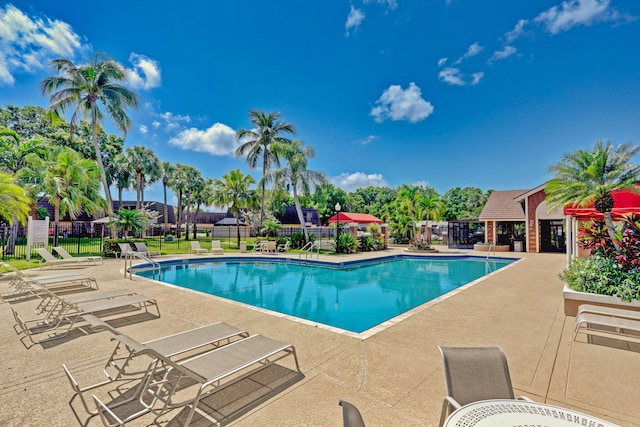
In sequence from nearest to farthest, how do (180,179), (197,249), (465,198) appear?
(197,249) → (180,179) → (465,198)

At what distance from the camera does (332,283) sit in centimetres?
1147

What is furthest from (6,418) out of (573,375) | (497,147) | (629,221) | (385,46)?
(497,147)

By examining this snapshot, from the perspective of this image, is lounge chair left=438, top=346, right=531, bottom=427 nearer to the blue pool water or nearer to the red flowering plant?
the blue pool water

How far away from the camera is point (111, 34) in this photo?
526 inches

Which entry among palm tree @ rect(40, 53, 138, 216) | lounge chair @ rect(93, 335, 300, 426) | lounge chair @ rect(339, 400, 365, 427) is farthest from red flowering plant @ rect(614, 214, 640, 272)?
palm tree @ rect(40, 53, 138, 216)

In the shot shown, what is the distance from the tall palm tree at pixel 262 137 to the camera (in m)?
22.8

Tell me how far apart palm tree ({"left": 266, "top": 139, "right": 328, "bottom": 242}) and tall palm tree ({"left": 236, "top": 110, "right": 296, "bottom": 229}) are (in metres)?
2.17

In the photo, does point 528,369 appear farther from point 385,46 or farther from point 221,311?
point 385,46

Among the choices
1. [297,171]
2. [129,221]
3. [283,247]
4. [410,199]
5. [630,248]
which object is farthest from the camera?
[410,199]

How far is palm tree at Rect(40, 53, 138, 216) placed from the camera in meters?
18.1

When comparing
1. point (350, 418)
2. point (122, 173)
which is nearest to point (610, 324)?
point (350, 418)

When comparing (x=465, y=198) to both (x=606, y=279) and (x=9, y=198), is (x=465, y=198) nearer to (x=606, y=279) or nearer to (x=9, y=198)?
(x=606, y=279)

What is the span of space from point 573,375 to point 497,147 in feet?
78.3

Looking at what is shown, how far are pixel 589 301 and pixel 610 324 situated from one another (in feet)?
5.14
